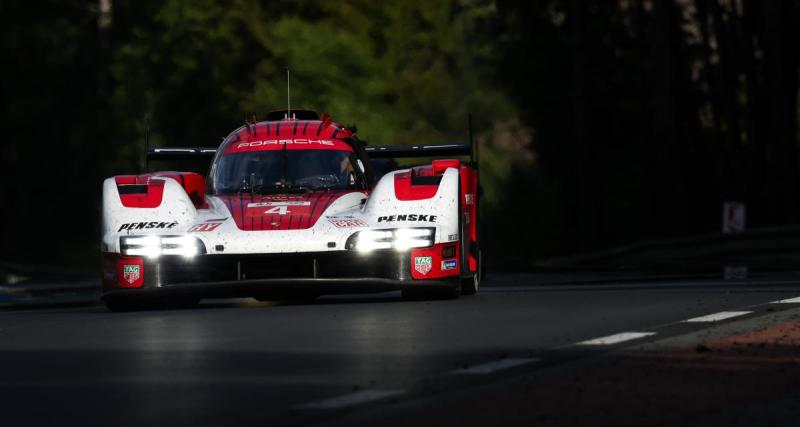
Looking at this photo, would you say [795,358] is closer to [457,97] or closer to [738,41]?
[738,41]

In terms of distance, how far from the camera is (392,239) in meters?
16.4

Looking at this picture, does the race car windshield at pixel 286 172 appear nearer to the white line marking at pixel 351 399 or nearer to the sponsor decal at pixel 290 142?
the sponsor decal at pixel 290 142

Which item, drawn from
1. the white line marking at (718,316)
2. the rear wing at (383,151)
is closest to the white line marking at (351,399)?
Answer: the white line marking at (718,316)

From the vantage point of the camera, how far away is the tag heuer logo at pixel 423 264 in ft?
53.7

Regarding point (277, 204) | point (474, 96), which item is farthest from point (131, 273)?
point (474, 96)

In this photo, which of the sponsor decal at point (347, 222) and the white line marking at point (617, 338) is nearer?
the white line marking at point (617, 338)

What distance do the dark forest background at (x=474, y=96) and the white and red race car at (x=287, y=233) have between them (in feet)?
78.2

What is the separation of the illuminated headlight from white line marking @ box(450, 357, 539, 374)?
5563 millimetres

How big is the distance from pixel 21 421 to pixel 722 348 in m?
4.18

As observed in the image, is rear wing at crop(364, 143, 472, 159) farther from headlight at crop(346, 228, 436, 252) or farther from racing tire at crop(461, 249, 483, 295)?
headlight at crop(346, 228, 436, 252)

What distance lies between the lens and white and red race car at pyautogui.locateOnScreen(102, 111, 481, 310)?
16156mm

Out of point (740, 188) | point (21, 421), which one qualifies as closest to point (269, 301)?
point (21, 421)

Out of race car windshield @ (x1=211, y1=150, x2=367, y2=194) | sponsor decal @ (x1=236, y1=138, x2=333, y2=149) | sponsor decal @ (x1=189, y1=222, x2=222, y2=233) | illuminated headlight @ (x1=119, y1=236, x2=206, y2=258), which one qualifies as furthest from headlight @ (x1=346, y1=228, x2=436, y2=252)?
sponsor decal @ (x1=236, y1=138, x2=333, y2=149)

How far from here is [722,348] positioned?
11.5 meters
